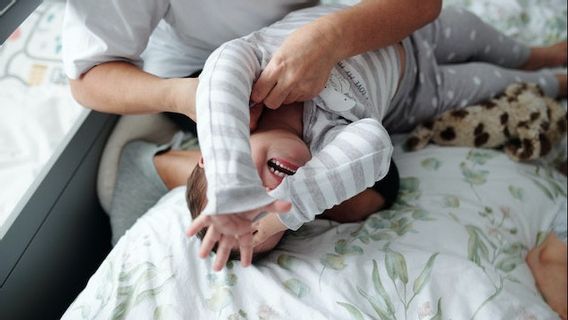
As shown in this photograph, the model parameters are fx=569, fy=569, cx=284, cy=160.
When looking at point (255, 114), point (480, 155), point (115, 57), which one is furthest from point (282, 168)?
point (480, 155)

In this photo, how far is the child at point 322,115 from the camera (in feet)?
2.24

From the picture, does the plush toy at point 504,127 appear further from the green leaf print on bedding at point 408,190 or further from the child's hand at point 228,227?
the child's hand at point 228,227

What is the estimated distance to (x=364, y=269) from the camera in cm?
94

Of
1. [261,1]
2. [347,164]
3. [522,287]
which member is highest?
[261,1]

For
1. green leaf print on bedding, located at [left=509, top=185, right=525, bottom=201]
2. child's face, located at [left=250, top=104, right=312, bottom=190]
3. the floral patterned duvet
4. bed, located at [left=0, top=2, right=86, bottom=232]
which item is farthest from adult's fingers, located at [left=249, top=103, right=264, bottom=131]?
green leaf print on bedding, located at [left=509, top=185, right=525, bottom=201]

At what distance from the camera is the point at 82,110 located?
4.03 ft

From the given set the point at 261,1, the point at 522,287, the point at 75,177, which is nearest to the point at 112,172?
the point at 75,177

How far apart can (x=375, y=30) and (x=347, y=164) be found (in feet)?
0.98

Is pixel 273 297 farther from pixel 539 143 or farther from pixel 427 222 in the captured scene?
pixel 539 143

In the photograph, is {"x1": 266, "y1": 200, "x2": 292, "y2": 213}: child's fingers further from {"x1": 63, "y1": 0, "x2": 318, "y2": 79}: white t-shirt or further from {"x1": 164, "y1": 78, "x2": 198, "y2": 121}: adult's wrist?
{"x1": 63, "y1": 0, "x2": 318, "y2": 79}: white t-shirt

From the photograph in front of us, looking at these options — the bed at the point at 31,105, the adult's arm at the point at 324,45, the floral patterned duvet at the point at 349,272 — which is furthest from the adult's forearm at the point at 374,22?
the bed at the point at 31,105

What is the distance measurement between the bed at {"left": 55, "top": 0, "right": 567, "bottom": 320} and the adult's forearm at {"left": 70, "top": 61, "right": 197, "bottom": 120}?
0.73ft

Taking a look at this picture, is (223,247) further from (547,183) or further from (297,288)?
(547,183)

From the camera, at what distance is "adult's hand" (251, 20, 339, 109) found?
0.86 metres
